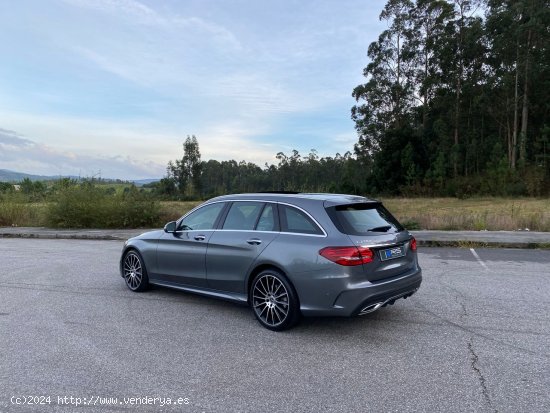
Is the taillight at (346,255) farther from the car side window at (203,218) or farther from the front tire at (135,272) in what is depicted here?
the front tire at (135,272)

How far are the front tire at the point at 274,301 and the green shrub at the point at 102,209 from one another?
13.9m

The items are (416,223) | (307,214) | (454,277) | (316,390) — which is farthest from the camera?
(416,223)

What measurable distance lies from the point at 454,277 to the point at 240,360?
5128mm

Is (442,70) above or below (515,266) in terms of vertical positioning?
above

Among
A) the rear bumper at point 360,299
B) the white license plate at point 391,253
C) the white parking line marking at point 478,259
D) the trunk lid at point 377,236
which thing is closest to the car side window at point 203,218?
the trunk lid at point 377,236

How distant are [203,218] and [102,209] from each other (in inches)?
529

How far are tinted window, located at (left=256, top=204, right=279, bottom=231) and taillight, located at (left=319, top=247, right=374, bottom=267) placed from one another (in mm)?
860

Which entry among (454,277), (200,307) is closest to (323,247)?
(200,307)

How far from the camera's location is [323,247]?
4.84 meters

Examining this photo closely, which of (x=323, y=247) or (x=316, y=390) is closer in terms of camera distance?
(x=316, y=390)

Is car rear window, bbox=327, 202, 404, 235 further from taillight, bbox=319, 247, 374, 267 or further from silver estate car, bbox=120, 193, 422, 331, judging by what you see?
taillight, bbox=319, 247, 374, 267

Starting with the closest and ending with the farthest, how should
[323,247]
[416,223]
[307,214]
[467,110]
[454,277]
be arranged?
[323,247] < [307,214] < [454,277] < [416,223] < [467,110]

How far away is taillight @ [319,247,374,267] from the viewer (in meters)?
4.73

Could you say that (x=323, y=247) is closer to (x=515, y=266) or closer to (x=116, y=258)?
(x=515, y=266)
